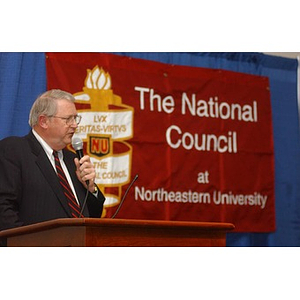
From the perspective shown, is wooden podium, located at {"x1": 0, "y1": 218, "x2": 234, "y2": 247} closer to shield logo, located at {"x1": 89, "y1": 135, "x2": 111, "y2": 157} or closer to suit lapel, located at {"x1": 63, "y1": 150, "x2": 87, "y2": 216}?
suit lapel, located at {"x1": 63, "y1": 150, "x2": 87, "y2": 216}

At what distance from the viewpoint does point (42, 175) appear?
3.12m

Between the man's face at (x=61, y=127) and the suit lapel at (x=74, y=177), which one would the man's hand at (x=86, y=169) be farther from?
the man's face at (x=61, y=127)

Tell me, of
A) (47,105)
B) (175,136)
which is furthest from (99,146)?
(47,105)

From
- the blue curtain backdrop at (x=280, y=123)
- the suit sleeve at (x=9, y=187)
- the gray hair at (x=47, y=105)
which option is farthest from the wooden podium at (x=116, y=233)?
the blue curtain backdrop at (x=280, y=123)

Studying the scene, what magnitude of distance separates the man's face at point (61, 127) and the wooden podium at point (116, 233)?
3.20 ft

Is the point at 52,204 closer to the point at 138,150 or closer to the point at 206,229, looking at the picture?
the point at 206,229

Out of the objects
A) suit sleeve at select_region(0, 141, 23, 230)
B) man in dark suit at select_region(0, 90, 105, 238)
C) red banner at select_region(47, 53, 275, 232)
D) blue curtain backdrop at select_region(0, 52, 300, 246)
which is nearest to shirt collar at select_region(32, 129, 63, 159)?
man in dark suit at select_region(0, 90, 105, 238)

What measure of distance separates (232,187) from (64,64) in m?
1.62

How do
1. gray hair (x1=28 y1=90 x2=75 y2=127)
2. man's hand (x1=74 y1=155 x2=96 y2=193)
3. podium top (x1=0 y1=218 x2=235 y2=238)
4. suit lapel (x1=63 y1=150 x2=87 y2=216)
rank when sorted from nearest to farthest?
1. podium top (x1=0 y1=218 x2=235 y2=238)
2. man's hand (x1=74 y1=155 x2=96 y2=193)
3. suit lapel (x1=63 y1=150 x2=87 y2=216)
4. gray hair (x1=28 y1=90 x2=75 y2=127)

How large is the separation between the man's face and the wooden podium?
0.98 m

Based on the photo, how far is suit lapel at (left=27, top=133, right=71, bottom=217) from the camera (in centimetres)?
308

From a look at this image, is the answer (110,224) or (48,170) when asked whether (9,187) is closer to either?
(48,170)

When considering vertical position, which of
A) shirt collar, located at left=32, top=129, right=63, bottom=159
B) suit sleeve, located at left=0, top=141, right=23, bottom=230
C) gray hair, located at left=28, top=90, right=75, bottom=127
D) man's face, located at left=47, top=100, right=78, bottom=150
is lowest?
suit sleeve, located at left=0, top=141, right=23, bottom=230

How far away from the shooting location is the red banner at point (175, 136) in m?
4.47
